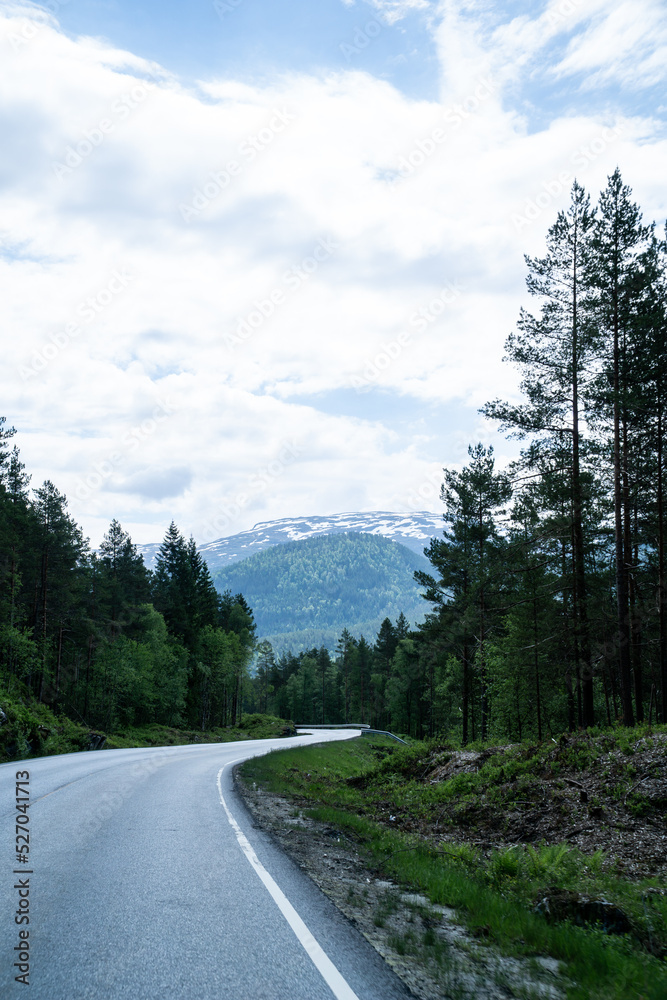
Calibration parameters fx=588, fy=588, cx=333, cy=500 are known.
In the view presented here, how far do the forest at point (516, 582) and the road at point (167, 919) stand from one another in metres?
13.2

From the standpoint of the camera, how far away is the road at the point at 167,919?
4375 mm

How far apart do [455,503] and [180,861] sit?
1204 inches

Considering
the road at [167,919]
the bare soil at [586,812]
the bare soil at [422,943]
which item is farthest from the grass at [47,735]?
the bare soil at [422,943]

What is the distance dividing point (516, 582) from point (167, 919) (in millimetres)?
20198

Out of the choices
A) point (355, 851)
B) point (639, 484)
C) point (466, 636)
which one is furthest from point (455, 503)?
point (355, 851)

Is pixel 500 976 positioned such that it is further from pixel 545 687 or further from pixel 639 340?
pixel 545 687

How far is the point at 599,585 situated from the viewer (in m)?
27.1

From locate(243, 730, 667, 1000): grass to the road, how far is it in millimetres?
997

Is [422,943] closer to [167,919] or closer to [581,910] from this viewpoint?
[581,910]

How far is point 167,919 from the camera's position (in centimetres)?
568

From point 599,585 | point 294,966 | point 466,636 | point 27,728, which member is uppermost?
point 599,585

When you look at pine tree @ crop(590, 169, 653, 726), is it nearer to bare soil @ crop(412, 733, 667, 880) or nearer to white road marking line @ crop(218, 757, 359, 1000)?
bare soil @ crop(412, 733, 667, 880)

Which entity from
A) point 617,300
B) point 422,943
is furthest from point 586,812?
point 617,300

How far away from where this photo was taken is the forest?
1919cm
